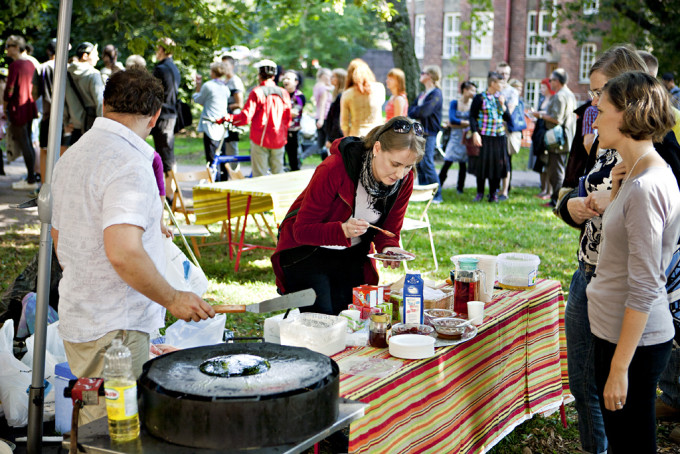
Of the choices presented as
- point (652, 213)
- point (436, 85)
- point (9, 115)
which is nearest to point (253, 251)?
point (436, 85)

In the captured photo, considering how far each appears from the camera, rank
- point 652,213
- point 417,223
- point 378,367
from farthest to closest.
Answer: point 417,223 < point 378,367 < point 652,213

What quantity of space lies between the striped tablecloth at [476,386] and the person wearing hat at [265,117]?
586cm

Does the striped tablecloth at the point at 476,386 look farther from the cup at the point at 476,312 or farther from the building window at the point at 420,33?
the building window at the point at 420,33

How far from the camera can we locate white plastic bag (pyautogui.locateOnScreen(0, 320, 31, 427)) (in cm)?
384

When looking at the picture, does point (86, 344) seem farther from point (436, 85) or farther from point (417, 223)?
point (436, 85)

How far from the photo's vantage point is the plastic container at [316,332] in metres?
2.97

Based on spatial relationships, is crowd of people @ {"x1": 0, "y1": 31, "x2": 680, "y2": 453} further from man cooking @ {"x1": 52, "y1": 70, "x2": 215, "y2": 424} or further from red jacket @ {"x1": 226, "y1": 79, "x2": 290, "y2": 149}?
red jacket @ {"x1": 226, "y1": 79, "x2": 290, "y2": 149}

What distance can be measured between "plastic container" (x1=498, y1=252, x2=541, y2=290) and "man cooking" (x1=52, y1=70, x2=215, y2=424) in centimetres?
211

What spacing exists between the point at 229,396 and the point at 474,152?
30.8ft

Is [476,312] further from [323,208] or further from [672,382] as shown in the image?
[672,382]

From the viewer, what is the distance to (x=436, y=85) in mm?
10805

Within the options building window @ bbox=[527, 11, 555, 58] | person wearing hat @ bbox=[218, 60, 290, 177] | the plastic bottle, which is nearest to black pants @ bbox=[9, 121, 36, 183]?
person wearing hat @ bbox=[218, 60, 290, 177]

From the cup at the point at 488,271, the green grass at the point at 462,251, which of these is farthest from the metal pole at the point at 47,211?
the green grass at the point at 462,251

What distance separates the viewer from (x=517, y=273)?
13.3 ft
